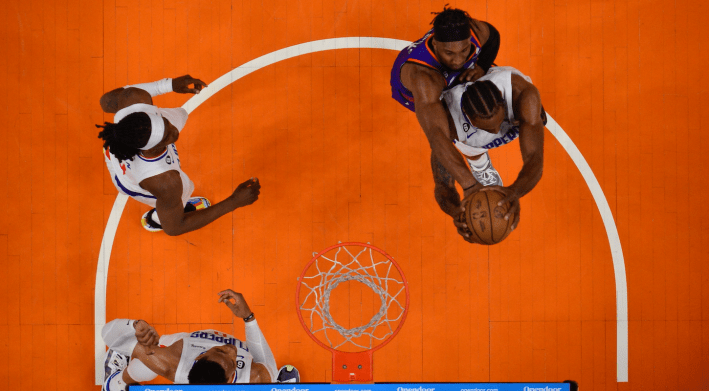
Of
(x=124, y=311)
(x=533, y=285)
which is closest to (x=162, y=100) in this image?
(x=124, y=311)

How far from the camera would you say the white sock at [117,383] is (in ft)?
13.5

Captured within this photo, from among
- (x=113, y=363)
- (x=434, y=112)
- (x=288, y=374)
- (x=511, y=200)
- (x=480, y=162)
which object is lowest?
(x=288, y=374)

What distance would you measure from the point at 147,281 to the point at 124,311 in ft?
1.27

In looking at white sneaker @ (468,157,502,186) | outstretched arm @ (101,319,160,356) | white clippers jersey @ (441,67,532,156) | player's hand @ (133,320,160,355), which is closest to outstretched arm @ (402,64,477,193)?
white clippers jersey @ (441,67,532,156)

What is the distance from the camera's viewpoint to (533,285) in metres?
4.66

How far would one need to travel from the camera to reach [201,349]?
3928 mm

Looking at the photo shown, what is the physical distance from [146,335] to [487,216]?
2.95 m

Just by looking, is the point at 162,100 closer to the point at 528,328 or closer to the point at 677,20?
the point at 528,328

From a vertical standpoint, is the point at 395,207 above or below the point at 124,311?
above

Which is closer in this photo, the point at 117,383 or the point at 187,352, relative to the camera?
the point at 187,352

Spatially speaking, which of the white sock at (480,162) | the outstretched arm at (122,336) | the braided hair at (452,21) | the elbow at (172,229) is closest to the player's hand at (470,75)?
the braided hair at (452,21)

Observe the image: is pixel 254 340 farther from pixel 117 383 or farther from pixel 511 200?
pixel 511 200

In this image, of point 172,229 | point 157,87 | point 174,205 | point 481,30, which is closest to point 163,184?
point 174,205

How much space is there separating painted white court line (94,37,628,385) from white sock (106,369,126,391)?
53 centimetres
